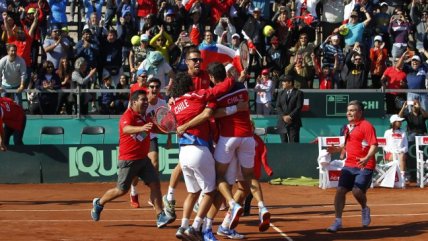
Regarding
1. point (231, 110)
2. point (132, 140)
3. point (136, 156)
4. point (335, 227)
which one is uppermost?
point (231, 110)

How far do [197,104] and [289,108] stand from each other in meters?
10.7

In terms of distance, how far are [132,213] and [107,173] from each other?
643cm

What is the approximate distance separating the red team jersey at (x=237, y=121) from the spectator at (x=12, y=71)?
11.3 meters

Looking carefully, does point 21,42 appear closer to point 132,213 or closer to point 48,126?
point 48,126

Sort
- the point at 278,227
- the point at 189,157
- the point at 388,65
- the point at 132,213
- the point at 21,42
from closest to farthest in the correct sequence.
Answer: the point at 189,157, the point at 278,227, the point at 132,213, the point at 21,42, the point at 388,65

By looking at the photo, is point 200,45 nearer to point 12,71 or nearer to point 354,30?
point 12,71

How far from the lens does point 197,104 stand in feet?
43.8

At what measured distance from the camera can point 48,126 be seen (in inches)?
959

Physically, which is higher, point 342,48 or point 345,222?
point 342,48

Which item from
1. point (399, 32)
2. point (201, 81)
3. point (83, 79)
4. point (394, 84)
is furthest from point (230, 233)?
point (399, 32)

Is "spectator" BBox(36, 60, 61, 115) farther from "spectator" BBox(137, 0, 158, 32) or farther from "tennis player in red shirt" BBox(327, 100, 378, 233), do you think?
"tennis player in red shirt" BBox(327, 100, 378, 233)

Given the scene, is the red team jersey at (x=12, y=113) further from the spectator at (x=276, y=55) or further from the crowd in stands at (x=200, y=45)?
the spectator at (x=276, y=55)

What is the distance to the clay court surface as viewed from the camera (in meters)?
14.6

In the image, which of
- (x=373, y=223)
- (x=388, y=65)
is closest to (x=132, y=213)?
(x=373, y=223)
